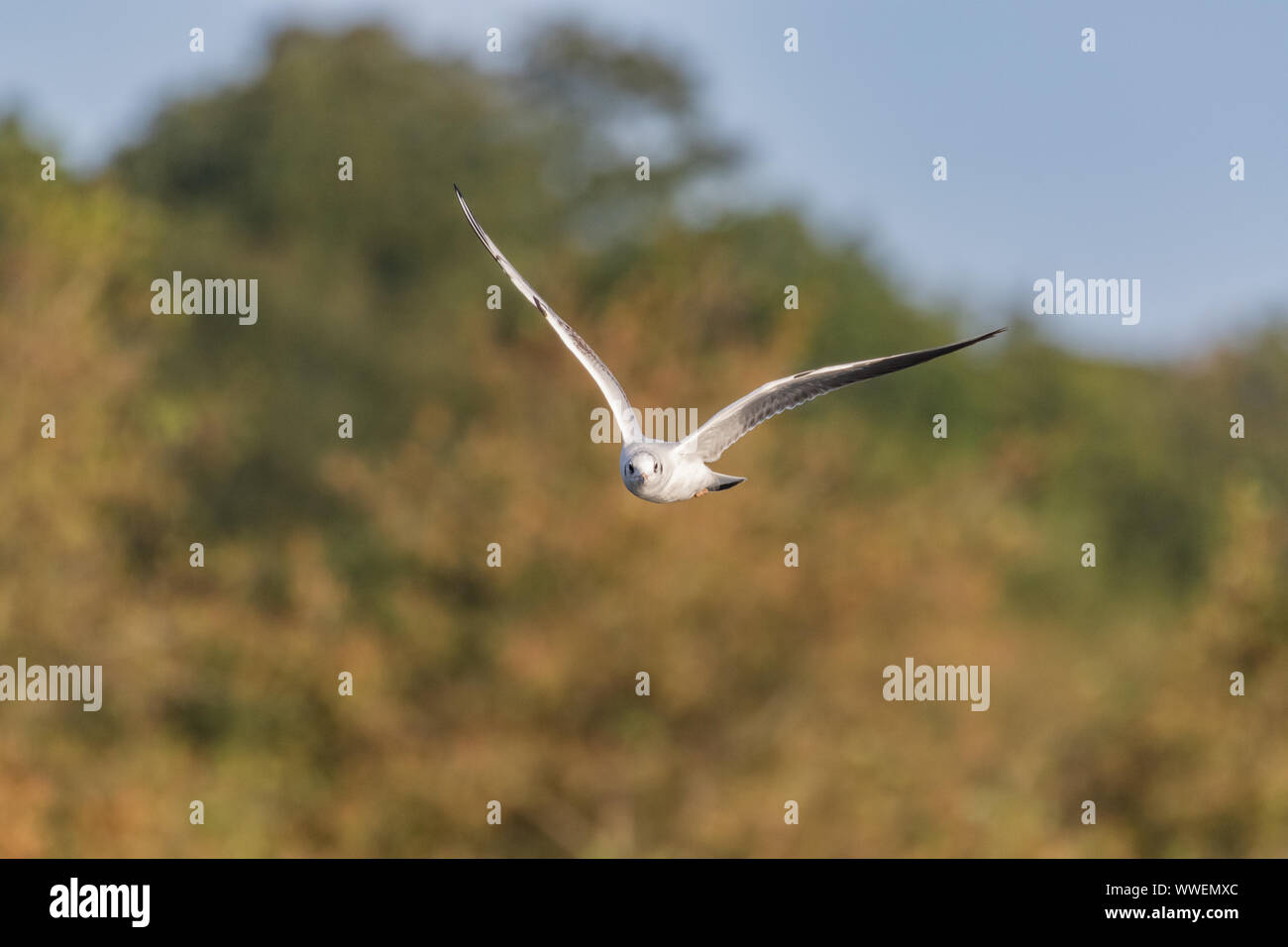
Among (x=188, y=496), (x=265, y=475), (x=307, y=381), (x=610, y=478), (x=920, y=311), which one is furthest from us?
(x=920, y=311)

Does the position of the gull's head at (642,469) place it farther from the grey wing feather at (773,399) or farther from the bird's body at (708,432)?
the grey wing feather at (773,399)

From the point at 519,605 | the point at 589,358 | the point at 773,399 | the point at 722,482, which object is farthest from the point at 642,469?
the point at 519,605

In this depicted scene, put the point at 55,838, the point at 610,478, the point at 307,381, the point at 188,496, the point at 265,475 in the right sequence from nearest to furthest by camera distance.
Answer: the point at 55,838
the point at 610,478
the point at 188,496
the point at 265,475
the point at 307,381

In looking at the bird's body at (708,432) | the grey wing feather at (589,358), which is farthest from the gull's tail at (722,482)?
the grey wing feather at (589,358)

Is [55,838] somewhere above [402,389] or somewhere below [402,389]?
below

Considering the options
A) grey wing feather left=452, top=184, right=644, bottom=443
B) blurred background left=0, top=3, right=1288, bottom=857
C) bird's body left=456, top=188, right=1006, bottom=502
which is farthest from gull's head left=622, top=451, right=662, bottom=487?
blurred background left=0, top=3, right=1288, bottom=857

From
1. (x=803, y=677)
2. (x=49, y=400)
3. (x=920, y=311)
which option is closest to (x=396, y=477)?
(x=49, y=400)

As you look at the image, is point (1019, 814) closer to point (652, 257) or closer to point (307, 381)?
point (652, 257)

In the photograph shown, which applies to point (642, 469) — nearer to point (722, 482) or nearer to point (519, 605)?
point (722, 482)
